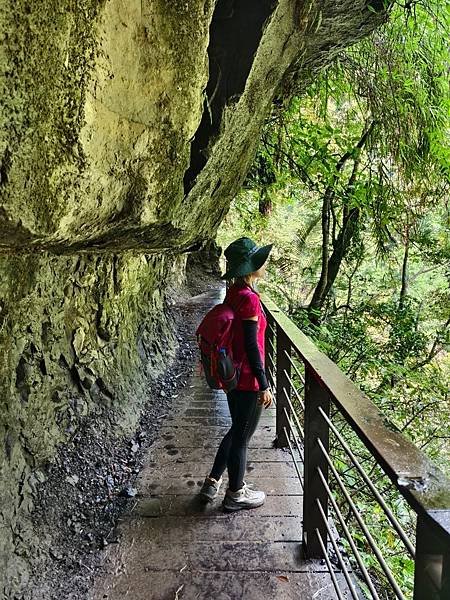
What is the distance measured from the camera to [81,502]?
279 centimetres

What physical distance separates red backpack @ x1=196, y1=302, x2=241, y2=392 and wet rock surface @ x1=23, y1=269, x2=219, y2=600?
1.01 metres

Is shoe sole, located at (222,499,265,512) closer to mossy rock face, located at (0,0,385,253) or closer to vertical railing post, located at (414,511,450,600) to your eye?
mossy rock face, located at (0,0,385,253)

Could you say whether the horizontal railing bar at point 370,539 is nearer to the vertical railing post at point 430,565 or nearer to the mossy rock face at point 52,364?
the vertical railing post at point 430,565

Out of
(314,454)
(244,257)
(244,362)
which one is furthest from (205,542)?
(244,257)

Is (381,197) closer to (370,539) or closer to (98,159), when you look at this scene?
(98,159)

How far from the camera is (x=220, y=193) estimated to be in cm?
436

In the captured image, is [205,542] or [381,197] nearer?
[205,542]

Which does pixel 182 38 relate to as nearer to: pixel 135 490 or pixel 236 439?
pixel 236 439

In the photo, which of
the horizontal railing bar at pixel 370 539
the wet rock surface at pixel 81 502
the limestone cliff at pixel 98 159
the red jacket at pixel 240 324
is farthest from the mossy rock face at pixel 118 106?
the horizontal railing bar at pixel 370 539

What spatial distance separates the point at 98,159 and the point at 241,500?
2.18 meters

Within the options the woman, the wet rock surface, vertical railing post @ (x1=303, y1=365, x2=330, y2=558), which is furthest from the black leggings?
the wet rock surface

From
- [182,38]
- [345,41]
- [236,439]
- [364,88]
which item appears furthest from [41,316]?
[364,88]

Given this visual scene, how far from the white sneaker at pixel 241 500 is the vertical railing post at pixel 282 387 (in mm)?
778

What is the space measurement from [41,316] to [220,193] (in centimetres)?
223
